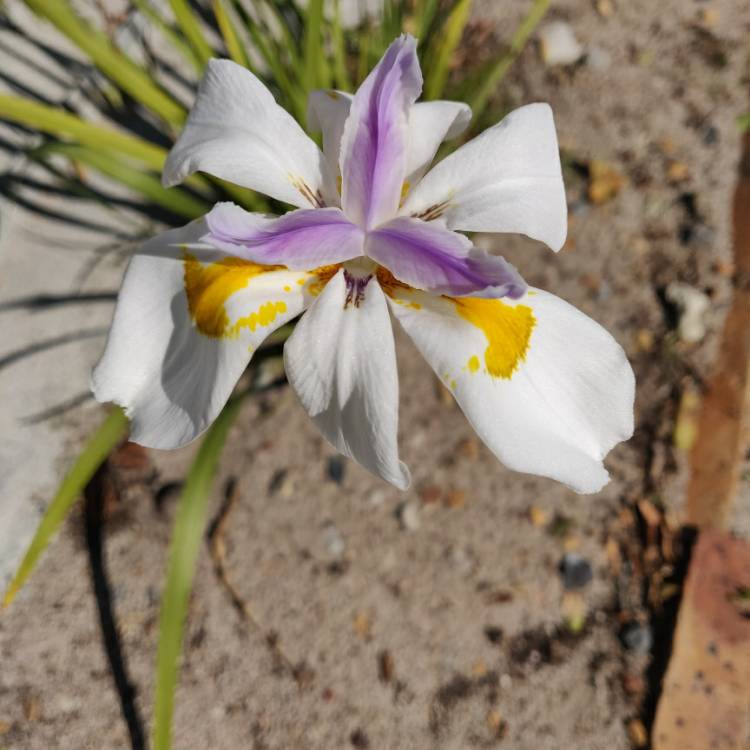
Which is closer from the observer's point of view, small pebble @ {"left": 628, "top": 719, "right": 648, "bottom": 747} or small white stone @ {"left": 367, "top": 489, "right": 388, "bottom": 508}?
small pebble @ {"left": 628, "top": 719, "right": 648, "bottom": 747}

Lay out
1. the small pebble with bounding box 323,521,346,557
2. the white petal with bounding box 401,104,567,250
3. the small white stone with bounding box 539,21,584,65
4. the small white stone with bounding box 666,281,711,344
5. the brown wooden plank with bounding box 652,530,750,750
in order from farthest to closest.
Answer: the small white stone with bounding box 539,21,584,65
the small white stone with bounding box 666,281,711,344
the small pebble with bounding box 323,521,346,557
the brown wooden plank with bounding box 652,530,750,750
the white petal with bounding box 401,104,567,250

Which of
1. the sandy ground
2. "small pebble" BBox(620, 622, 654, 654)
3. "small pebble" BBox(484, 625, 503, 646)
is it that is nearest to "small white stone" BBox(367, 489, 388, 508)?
the sandy ground

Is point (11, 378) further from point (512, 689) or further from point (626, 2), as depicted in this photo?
point (626, 2)

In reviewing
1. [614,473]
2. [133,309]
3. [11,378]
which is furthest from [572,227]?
[11,378]

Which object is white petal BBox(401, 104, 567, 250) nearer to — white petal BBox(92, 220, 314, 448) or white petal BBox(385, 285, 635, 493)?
white petal BBox(385, 285, 635, 493)

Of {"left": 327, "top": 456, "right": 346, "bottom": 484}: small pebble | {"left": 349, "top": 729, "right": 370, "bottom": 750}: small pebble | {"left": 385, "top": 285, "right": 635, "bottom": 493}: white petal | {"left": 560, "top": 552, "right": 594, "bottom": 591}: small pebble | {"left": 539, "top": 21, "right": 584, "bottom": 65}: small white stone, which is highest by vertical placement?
{"left": 385, "top": 285, "right": 635, "bottom": 493}: white petal

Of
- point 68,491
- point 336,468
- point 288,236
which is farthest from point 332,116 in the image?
point 336,468
